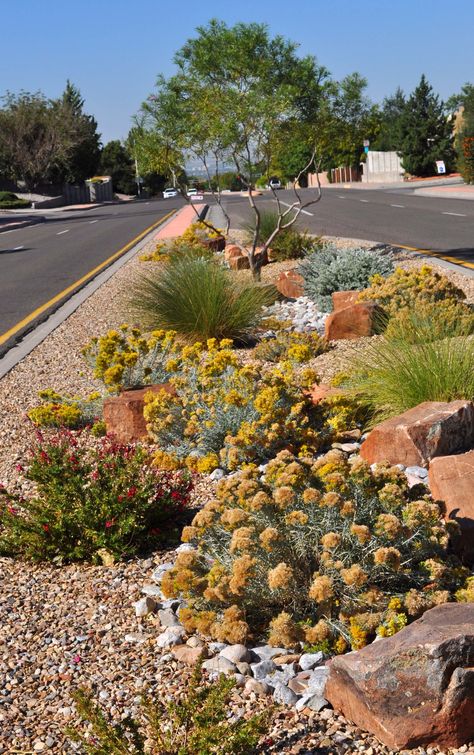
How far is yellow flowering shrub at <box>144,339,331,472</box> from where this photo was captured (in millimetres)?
5621

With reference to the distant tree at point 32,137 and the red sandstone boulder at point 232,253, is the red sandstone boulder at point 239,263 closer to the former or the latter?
the red sandstone boulder at point 232,253

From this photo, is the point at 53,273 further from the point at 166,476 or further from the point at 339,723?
the point at 339,723

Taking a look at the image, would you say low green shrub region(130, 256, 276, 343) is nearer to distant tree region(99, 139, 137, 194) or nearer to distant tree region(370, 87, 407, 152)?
distant tree region(370, 87, 407, 152)

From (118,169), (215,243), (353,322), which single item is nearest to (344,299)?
(353,322)

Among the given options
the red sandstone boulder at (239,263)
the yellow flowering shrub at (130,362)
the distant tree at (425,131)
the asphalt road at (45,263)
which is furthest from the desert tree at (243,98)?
the distant tree at (425,131)

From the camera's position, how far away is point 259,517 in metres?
3.96

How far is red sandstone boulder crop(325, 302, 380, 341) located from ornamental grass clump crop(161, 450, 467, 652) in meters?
4.48

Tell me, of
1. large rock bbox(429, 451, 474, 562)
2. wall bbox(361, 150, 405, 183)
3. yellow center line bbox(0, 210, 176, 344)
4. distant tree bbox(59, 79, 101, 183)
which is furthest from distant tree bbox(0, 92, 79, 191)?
large rock bbox(429, 451, 474, 562)

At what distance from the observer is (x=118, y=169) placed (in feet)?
347

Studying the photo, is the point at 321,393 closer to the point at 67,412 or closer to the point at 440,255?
the point at 67,412

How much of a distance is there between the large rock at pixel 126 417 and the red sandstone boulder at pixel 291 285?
5.74 meters

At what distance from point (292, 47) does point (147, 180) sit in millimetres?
94057

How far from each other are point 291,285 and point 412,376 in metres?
6.31

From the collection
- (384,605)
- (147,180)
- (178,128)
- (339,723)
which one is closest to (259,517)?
(384,605)
